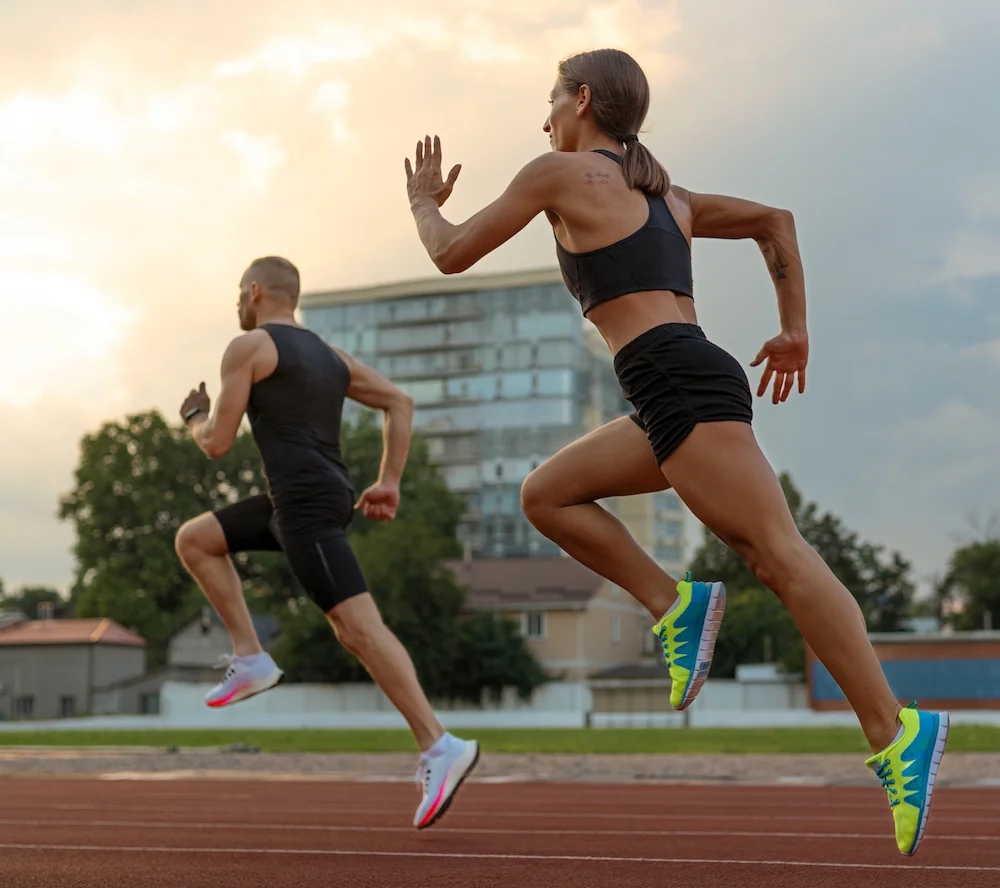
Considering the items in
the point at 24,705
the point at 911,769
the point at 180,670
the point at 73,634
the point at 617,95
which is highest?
the point at 617,95

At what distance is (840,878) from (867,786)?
654cm

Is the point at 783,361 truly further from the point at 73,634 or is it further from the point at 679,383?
the point at 73,634

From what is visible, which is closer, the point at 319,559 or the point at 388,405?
the point at 319,559

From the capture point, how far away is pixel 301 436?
6.30 m

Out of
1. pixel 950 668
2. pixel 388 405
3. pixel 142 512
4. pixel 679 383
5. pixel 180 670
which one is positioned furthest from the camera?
pixel 142 512

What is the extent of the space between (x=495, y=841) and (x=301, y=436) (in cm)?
201

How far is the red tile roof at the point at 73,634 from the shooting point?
64.4 m

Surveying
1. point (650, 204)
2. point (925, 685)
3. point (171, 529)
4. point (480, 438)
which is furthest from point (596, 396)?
point (650, 204)

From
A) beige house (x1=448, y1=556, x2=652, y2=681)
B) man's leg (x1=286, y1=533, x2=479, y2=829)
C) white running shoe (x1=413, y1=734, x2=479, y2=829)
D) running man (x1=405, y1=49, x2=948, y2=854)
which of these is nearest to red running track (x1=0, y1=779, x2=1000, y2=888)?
white running shoe (x1=413, y1=734, x2=479, y2=829)

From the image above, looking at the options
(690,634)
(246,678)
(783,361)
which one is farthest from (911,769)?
(246,678)

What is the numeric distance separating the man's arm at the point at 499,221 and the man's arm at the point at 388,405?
261 cm

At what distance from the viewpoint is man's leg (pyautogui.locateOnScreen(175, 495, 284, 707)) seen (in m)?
6.43

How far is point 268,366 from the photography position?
20.6 feet

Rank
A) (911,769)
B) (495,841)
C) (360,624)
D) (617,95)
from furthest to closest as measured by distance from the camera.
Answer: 1. (360,624)
2. (495,841)
3. (617,95)
4. (911,769)
